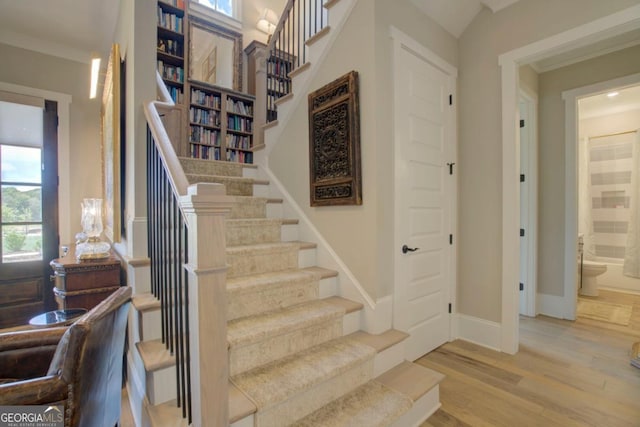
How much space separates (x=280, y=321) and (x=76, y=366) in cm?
98

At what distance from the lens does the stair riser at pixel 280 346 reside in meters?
1.57

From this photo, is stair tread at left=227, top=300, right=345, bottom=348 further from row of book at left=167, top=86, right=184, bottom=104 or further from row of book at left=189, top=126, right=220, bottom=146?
row of book at left=167, top=86, right=184, bottom=104

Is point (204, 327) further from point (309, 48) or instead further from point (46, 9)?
point (46, 9)

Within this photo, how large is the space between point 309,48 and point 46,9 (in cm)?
277

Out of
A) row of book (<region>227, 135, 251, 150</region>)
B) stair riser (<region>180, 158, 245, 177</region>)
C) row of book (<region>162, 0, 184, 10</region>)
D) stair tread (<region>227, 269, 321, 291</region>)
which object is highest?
row of book (<region>162, 0, 184, 10</region>)

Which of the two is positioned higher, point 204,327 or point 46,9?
point 46,9

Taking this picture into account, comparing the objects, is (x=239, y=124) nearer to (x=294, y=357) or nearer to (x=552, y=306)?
(x=294, y=357)

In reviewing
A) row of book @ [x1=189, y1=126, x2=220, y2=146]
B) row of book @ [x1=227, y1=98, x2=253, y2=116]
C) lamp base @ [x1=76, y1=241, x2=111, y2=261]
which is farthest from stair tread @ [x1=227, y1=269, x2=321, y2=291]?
row of book @ [x1=227, y1=98, x2=253, y2=116]

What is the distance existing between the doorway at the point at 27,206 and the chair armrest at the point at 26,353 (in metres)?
2.60

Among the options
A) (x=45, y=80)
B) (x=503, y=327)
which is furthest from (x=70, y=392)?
(x=45, y=80)

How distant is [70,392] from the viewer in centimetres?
105

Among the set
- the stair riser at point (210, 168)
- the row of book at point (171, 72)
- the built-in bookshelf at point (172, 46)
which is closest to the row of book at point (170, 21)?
the built-in bookshelf at point (172, 46)

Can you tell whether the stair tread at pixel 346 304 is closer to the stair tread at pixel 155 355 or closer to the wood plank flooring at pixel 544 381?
the wood plank flooring at pixel 544 381

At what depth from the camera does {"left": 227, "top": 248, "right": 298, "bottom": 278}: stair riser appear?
2109mm
